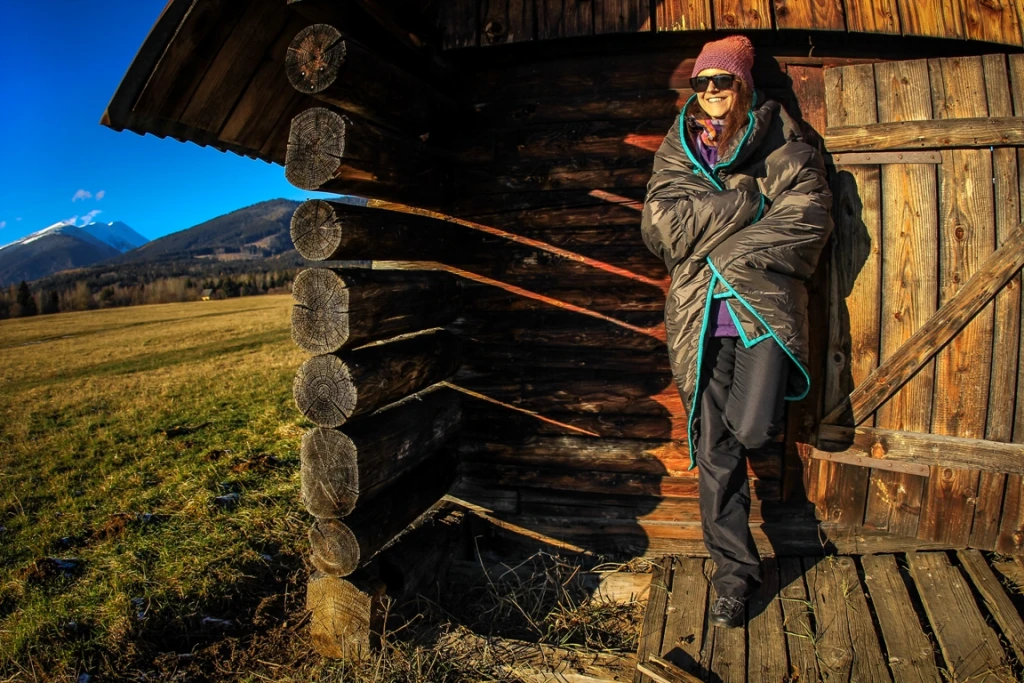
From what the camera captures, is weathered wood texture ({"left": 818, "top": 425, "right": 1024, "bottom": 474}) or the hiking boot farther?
weathered wood texture ({"left": 818, "top": 425, "right": 1024, "bottom": 474})

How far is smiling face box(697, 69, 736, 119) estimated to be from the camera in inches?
114

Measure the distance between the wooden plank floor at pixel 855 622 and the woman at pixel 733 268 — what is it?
189mm

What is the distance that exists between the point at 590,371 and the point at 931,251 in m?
1.94

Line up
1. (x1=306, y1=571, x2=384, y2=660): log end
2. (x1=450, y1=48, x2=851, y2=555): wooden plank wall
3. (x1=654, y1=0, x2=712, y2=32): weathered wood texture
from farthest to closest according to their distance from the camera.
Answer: (x1=450, y1=48, x2=851, y2=555): wooden plank wall < (x1=654, y1=0, x2=712, y2=32): weathered wood texture < (x1=306, y1=571, x2=384, y2=660): log end

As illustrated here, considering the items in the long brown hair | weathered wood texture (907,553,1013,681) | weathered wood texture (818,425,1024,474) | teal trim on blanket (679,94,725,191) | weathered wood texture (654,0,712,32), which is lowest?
weathered wood texture (907,553,1013,681)

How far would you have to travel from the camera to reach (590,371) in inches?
147

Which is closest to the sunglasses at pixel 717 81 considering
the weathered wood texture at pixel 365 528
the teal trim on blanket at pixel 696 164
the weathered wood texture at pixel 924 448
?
the teal trim on blanket at pixel 696 164

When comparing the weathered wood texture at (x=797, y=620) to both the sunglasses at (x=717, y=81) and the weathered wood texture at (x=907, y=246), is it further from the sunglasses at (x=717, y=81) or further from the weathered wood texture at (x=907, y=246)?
the sunglasses at (x=717, y=81)

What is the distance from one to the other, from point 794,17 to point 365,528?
3452mm

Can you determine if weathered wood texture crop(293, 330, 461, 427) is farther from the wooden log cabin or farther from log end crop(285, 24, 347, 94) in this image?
log end crop(285, 24, 347, 94)

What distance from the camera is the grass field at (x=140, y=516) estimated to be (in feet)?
10.7

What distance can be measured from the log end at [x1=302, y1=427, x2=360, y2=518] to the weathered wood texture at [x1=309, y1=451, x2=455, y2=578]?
103 millimetres

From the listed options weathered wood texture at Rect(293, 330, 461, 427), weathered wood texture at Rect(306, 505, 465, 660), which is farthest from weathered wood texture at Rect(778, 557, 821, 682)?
weathered wood texture at Rect(293, 330, 461, 427)

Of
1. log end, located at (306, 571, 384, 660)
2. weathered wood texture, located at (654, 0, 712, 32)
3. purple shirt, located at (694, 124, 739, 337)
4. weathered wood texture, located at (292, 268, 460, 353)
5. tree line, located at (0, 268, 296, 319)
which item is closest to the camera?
weathered wood texture, located at (292, 268, 460, 353)
